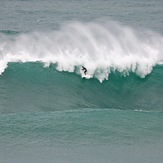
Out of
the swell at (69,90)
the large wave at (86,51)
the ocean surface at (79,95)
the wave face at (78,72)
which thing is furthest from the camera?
the large wave at (86,51)

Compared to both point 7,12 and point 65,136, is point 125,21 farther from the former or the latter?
point 65,136

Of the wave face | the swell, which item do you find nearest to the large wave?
the wave face

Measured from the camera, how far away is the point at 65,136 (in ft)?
60.0

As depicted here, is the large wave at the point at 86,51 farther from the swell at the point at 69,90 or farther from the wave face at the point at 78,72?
the swell at the point at 69,90

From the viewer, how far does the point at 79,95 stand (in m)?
24.1

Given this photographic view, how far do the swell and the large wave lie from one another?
0.88 meters

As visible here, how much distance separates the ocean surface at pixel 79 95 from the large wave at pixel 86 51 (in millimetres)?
96

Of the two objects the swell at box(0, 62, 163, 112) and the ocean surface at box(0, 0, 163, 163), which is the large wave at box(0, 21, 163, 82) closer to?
the ocean surface at box(0, 0, 163, 163)

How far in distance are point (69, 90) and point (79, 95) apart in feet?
3.68

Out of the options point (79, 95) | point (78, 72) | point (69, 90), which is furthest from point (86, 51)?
point (79, 95)

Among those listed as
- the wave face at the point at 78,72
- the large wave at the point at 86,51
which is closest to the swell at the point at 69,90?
the wave face at the point at 78,72

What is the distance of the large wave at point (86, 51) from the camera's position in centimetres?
2770

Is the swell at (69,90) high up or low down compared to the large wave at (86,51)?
down

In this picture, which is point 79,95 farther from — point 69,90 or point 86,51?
point 86,51
